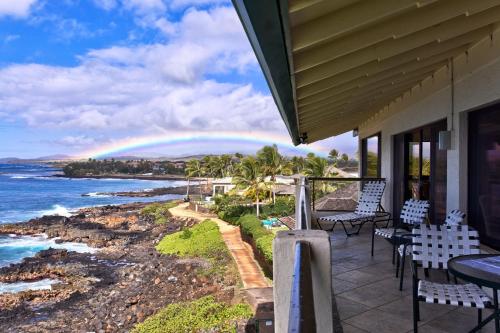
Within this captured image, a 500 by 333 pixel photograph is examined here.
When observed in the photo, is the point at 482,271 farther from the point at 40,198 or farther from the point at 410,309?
the point at 40,198

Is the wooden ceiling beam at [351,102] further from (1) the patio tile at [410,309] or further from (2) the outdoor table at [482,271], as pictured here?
(2) the outdoor table at [482,271]

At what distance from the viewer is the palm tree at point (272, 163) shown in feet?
109

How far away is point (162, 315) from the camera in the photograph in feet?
47.4

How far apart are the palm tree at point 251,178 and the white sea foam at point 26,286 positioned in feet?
48.4

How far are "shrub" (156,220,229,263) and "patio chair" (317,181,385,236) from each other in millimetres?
13343

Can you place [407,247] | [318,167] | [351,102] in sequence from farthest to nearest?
[318,167] → [351,102] → [407,247]

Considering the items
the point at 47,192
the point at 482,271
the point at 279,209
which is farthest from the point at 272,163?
the point at 47,192

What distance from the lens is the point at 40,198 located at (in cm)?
7838

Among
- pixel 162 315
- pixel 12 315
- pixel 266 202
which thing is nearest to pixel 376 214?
pixel 162 315

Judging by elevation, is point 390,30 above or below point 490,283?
above

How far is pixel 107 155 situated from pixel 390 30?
13244cm

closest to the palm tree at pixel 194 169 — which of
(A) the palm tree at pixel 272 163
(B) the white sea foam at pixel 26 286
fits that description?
(A) the palm tree at pixel 272 163

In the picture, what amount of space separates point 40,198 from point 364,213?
3247 inches

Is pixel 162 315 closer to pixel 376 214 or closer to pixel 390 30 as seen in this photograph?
pixel 376 214
